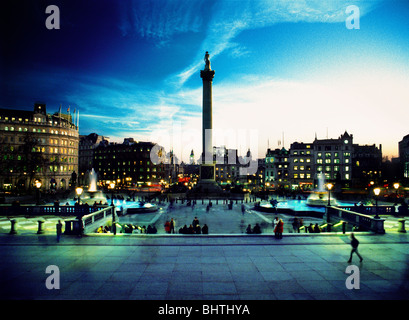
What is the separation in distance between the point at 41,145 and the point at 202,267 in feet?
264

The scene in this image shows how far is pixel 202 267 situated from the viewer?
10.6 m

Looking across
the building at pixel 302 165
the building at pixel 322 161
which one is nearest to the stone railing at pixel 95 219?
the building at pixel 322 161

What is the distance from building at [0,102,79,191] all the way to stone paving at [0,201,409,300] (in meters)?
56.6

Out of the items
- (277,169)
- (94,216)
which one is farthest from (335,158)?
(94,216)

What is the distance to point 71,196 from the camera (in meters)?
47.5

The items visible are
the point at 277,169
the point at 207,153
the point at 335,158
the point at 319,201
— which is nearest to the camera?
the point at 319,201

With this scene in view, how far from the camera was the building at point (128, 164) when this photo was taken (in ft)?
381

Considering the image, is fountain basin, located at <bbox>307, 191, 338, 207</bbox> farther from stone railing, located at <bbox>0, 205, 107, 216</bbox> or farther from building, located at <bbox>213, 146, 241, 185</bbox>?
building, located at <bbox>213, 146, 241, 185</bbox>

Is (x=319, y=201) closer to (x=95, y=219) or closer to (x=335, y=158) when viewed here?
(x=95, y=219)

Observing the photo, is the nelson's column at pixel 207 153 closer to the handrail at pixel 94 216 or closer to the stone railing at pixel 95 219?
the handrail at pixel 94 216

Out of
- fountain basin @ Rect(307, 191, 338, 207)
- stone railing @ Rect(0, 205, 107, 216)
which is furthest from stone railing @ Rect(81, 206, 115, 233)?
fountain basin @ Rect(307, 191, 338, 207)

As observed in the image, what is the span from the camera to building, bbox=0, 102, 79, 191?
6550cm
